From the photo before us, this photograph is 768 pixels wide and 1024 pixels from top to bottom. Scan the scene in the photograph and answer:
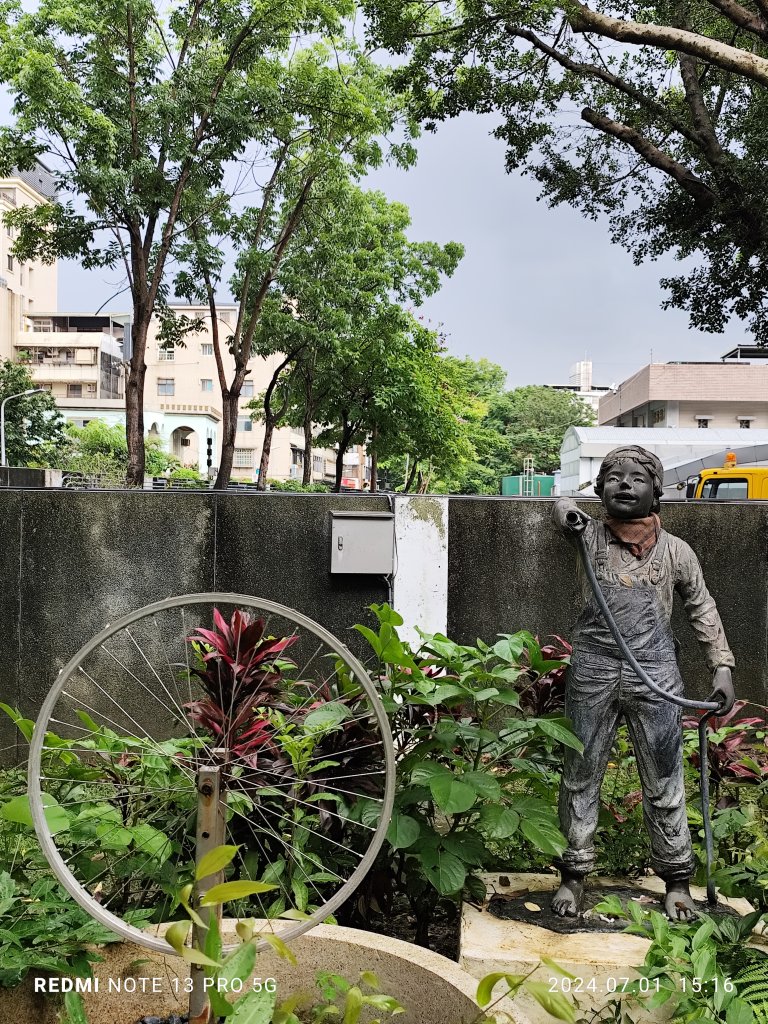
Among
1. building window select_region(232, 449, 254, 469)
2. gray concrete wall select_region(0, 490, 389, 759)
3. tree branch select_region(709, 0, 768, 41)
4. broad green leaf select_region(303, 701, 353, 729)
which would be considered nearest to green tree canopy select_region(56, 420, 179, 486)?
building window select_region(232, 449, 254, 469)

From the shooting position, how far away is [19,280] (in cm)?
5934

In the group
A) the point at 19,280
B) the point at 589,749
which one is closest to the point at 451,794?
the point at 589,749

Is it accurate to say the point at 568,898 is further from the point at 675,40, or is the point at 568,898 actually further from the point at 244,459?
the point at 244,459

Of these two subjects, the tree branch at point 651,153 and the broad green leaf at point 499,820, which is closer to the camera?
the broad green leaf at point 499,820

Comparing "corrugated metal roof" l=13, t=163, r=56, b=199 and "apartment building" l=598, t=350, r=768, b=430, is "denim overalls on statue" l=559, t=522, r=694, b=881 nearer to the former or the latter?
"apartment building" l=598, t=350, r=768, b=430

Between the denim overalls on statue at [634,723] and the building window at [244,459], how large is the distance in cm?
7008

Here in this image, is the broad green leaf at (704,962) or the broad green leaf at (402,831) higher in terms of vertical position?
the broad green leaf at (402,831)

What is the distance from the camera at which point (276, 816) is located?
8.85ft

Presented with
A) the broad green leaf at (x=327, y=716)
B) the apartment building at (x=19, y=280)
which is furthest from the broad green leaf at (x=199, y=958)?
the apartment building at (x=19, y=280)

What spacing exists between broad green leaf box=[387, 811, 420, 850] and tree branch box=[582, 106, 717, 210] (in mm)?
12803

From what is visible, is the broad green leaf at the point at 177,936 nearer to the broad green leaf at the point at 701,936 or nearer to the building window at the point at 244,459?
the broad green leaf at the point at 701,936

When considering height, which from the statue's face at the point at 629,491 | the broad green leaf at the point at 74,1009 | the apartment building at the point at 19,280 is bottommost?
the broad green leaf at the point at 74,1009

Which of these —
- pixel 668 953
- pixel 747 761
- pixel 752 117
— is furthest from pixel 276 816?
pixel 752 117

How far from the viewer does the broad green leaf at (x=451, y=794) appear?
2332 mm
